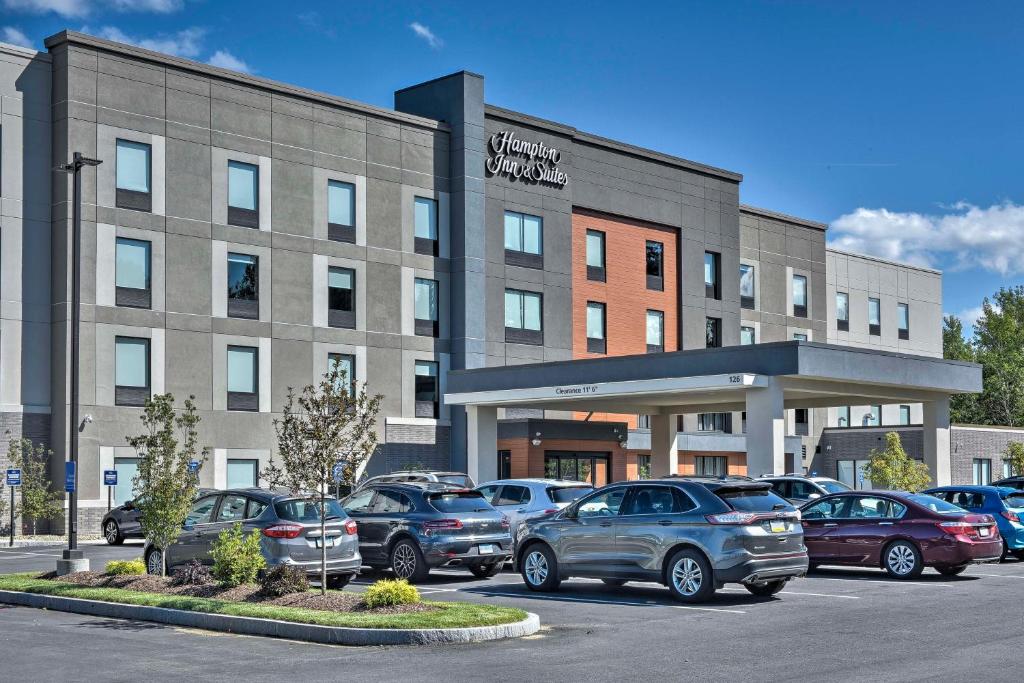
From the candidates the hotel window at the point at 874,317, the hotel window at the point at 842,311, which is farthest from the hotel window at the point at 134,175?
the hotel window at the point at 874,317

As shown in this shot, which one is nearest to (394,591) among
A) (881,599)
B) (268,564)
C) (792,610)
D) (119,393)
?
(268,564)

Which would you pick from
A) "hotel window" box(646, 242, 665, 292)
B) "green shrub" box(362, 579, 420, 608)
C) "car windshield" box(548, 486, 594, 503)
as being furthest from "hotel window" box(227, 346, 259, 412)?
"green shrub" box(362, 579, 420, 608)

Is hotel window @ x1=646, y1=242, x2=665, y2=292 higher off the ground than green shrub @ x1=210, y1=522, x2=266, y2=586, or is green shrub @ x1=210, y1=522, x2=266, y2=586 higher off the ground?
hotel window @ x1=646, y1=242, x2=665, y2=292

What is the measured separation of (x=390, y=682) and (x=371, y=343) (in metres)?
35.5

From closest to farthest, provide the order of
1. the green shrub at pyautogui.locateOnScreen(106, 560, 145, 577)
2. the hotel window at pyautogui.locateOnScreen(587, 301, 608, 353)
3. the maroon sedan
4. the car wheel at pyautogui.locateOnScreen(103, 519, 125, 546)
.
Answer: the green shrub at pyautogui.locateOnScreen(106, 560, 145, 577) → the maroon sedan → the car wheel at pyautogui.locateOnScreen(103, 519, 125, 546) → the hotel window at pyautogui.locateOnScreen(587, 301, 608, 353)

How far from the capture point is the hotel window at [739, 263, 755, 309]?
63794 millimetres

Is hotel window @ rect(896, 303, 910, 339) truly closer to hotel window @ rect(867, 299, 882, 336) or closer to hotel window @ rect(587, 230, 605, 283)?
hotel window @ rect(867, 299, 882, 336)

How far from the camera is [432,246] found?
4903 centimetres

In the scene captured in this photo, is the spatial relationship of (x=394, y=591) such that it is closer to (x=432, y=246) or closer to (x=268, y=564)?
(x=268, y=564)

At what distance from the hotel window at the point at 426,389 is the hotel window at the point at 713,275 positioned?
17064 mm

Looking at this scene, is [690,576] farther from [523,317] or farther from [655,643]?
[523,317]

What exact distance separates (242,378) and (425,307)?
8.40 metres

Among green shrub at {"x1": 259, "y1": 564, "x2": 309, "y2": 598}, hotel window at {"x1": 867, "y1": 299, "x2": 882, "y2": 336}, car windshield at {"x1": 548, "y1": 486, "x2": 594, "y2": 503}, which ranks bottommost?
green shrub at {"x1": 259, "y1": 564, "x2": 309, "y2": 598}

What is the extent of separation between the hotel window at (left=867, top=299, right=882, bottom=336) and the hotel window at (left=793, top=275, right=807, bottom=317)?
22.1ft
